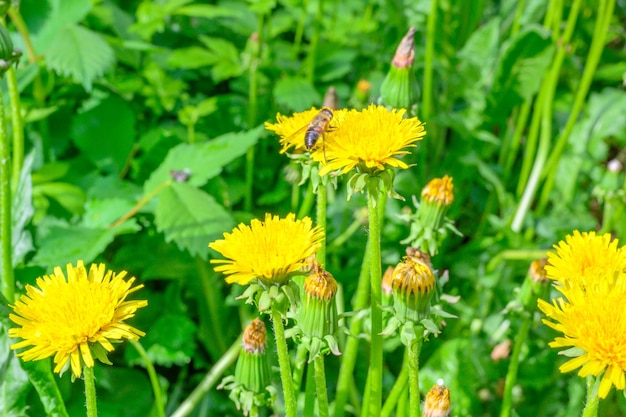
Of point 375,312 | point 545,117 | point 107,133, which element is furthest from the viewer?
point 545,117

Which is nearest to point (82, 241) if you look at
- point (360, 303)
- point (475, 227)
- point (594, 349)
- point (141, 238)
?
point (141, 238)

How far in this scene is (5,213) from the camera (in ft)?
5.85

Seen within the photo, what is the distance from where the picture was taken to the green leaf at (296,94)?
9.04 ft

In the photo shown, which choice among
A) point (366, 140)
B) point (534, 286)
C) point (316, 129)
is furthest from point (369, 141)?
point (534, 286)

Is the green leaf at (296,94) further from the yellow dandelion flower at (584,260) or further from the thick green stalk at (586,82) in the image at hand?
the yellow dandelion flower at (584,260)

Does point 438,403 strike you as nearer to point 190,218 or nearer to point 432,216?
point 432,216

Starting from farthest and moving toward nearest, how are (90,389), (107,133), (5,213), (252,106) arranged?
1. (252,106)
2. (107,133)
3. (5,213)
4. (90,389)

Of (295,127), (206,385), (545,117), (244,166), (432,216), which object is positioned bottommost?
(206,385)

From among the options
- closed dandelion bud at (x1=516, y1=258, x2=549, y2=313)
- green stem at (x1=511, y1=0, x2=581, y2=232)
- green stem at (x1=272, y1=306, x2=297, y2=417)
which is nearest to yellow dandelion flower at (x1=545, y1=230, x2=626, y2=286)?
closed dandelion bud at (x1=516, y1=258, x2=549, y2=313)

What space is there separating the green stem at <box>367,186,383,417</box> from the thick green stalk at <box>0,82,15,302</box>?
0.90 meters

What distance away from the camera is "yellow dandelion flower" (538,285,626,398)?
117cm

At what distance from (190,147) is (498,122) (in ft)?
4.77

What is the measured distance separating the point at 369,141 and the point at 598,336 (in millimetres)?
497

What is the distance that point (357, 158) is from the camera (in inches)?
51.5
